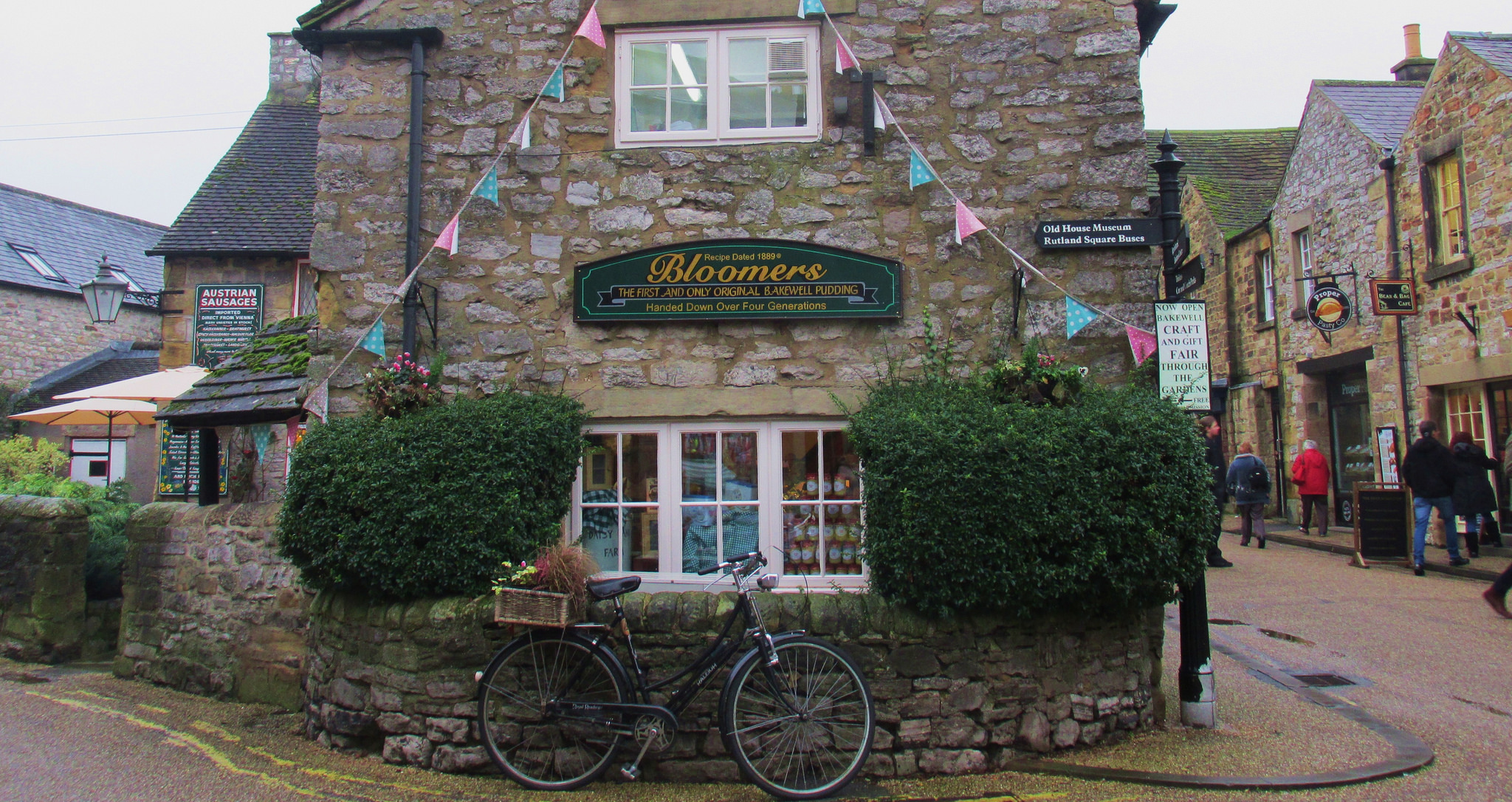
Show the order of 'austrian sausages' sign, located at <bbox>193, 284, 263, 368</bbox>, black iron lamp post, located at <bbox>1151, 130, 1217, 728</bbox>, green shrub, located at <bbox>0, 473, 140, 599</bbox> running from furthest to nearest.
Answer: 1. 'austrian sausages' sign, located at <bbox>193, 284, 263, 368</bbox>
2. green shrub, located at <bbox>0, 473, 140, 599</bbox>
3. black iron lamp post, located at <bbox>1151, 130, 1217, 728</bbox>

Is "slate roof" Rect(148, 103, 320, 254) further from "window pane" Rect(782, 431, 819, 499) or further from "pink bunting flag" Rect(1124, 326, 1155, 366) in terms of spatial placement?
"pink bunting flag" Rect(1124, 326, 1155, 366)

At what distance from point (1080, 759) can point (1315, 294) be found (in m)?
12.0

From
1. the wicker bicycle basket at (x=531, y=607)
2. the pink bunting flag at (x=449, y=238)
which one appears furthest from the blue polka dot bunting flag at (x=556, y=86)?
the wicker bicycle basket at (x=531, y=607)

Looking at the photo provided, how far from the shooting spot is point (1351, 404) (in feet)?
52.0

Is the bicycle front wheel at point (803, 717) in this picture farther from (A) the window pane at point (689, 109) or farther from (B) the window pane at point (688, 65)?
(B) the window pane at point (688, 65)

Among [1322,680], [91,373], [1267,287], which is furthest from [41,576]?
[1267,287]

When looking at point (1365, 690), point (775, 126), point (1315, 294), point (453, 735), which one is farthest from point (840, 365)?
point (1315, 294)

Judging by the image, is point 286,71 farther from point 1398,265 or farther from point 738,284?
point 1398,265

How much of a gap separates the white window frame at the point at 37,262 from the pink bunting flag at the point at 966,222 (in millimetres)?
26861

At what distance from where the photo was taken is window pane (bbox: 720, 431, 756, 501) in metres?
6.23

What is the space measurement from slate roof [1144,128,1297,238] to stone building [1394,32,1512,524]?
530 centimetres

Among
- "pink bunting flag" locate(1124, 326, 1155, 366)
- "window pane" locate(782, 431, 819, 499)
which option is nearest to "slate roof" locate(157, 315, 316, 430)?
"window pane" locate(782, 431, 819, 499)

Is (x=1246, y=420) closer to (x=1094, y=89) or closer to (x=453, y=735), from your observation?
(x=1094, y=89)

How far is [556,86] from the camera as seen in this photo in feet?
21.2
